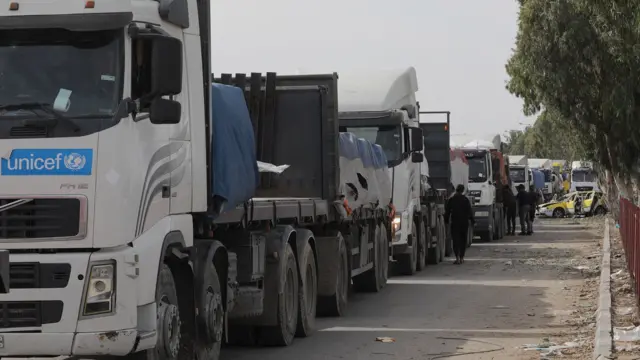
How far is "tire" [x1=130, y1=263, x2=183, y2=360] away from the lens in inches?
355

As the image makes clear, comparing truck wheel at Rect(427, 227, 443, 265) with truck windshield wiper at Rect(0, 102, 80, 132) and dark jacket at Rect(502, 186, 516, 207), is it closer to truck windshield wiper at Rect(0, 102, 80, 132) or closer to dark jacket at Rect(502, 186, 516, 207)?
dark jacket at Rect(502, 186, 516, 207)

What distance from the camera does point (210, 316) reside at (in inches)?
392

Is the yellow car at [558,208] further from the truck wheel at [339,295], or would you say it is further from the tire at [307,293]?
the tire at [307,293]

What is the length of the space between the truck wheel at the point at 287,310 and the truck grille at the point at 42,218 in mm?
4212

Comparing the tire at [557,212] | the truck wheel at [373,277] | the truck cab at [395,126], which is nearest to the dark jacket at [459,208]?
the truck cab at [395,126]

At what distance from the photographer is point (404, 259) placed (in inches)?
923

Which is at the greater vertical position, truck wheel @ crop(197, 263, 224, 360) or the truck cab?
the truck cab

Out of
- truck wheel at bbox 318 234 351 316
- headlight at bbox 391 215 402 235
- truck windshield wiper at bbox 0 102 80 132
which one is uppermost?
truck windshield wiper at bbox 0 102 80 132

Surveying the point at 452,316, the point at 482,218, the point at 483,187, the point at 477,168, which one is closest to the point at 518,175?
the point at 477,168

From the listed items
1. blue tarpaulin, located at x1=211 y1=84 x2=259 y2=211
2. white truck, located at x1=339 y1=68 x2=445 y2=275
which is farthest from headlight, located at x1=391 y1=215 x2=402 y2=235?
blue tarpaulin, located at x1=211 y1=84 x2=259 y2=211

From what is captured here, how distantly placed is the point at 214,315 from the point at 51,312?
2.02 m

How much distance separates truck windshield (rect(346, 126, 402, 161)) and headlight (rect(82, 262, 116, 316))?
13470mm

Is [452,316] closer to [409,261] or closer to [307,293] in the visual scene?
[307,293]

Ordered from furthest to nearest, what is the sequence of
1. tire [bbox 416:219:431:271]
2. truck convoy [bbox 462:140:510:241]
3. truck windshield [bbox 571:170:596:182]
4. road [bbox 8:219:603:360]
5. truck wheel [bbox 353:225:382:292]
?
truck windshield [bbox 571:170:596:182], truck convoy [bbox 462:140:510:241], tire [bbox 416:219:431:271], truck wheel [bbox 353:225:382:292], road [bbox 8:219:603:360]
